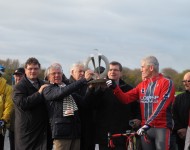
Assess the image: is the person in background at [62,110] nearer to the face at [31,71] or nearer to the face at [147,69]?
the face at [31,71]

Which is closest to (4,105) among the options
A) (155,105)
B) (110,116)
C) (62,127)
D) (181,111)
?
(62,127)

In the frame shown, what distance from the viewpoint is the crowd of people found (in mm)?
6203

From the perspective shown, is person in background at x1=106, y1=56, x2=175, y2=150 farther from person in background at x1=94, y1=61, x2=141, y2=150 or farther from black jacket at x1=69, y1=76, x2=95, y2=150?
black jacket at x1=69, y1=76, x2=95, y2=150

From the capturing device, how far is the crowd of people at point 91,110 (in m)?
6.20

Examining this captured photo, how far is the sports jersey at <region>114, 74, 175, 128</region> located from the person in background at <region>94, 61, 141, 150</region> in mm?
709

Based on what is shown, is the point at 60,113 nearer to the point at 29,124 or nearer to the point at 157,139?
the point at 29,124

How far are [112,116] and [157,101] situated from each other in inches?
45.6

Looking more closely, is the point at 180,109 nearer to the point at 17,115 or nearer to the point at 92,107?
the point at 92,107

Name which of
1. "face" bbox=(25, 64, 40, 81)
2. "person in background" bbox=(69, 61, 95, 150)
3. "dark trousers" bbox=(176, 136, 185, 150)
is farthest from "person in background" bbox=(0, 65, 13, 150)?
"dark trousers" bbox=(176, 136, 185, 150)

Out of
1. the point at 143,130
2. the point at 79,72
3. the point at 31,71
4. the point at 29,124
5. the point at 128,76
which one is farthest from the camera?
the point at 128,76

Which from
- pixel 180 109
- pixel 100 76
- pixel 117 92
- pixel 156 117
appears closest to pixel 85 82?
pixel 100 76

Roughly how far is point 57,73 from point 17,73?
2357 millimetres

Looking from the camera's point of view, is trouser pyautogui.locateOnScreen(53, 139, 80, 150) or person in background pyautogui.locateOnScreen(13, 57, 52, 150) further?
person in background pyautogui.locateOnScreen(13, 57, 52, 150)

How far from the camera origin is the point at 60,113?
628 cm
